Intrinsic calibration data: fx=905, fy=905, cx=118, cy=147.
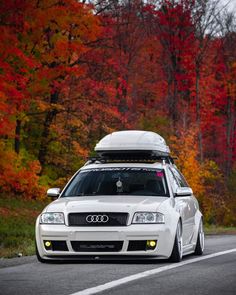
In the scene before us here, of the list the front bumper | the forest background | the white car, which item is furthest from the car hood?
the forest background

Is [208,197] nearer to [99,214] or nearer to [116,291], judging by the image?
[99,214]

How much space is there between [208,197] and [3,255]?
104ft

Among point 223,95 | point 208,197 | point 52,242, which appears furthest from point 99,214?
point 223,95

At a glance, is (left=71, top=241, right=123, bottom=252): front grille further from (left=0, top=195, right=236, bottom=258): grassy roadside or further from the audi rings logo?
(left=0, top=195, right=236, bottom=258): grassy roadside

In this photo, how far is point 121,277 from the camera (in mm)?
10406

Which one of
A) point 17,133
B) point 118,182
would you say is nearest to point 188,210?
point 118,182

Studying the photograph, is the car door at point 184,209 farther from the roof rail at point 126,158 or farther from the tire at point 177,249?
the tire at point 177,249

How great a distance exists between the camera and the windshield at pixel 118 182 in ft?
45.4

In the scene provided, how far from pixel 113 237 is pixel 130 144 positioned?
2838mm

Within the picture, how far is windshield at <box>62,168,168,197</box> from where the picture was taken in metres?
13.8

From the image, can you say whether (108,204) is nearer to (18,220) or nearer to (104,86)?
(18,220)

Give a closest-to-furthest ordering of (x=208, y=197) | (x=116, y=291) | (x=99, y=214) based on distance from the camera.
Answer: (x=116, y=291), (x=99, y=214), (x=208, y=197)

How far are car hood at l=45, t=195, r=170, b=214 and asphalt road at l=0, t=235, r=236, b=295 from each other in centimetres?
76

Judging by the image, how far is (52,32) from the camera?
114ft
